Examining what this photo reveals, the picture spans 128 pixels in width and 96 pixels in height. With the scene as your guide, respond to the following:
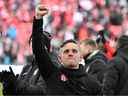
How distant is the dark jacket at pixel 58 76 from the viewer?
637cm

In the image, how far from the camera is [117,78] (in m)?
7.48

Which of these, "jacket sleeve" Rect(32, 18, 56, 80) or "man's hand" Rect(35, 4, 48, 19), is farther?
"jacket sleeve" Rect(32, 18, 56, 80)

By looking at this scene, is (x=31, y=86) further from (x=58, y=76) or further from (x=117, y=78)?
(x=117, y=78)

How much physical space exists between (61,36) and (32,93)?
10493 mm

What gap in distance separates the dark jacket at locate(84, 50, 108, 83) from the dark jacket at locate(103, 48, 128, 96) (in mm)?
428

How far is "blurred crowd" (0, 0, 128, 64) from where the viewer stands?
16.6 m

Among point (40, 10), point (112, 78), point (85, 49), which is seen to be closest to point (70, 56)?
point (40, 10)

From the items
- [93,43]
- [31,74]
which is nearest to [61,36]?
[93,43]

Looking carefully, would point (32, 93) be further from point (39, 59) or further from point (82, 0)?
point (82, 0)

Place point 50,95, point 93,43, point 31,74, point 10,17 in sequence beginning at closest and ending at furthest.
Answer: point 50,95 → point 31,74 → point 93,43 → point 10,17

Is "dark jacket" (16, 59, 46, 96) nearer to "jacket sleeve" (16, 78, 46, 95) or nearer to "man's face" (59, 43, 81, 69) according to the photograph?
"jacket sleeve" (16, 78, 46, 95)

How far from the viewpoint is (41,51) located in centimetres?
644

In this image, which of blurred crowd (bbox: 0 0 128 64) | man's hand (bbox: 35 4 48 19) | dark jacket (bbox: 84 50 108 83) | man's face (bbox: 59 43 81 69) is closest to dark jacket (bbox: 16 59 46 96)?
man's face (bbox: 59 43 81 69)

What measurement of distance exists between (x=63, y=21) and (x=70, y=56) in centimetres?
1088
